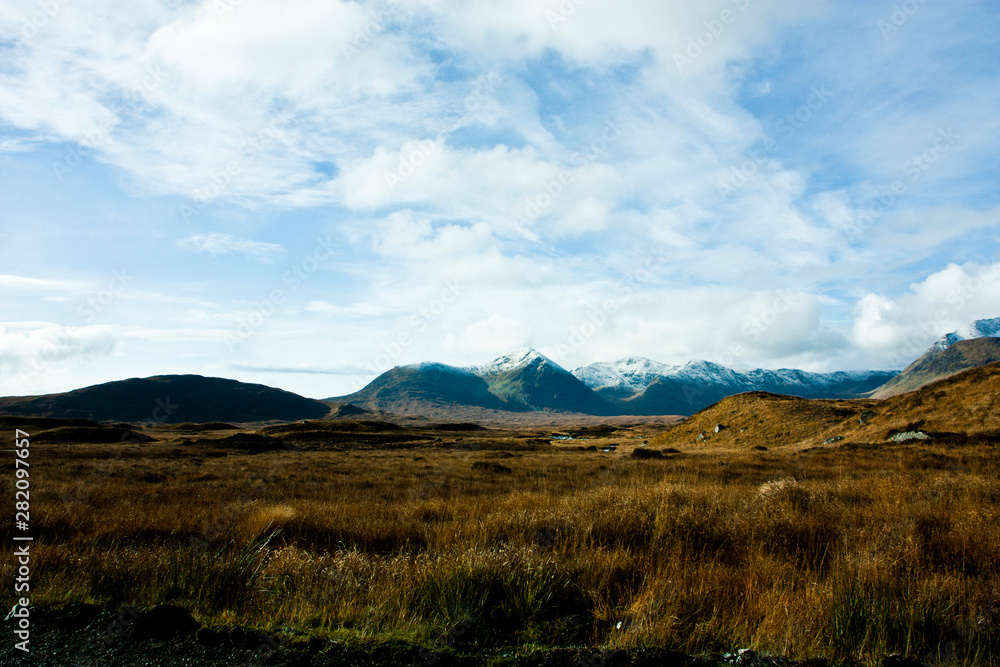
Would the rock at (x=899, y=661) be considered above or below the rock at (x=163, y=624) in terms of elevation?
below

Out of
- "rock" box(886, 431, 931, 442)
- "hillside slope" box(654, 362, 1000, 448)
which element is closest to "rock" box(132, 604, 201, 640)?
"hillside slope" box(654, 362, 1000, 448)

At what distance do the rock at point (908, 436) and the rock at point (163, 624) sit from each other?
1221 inches

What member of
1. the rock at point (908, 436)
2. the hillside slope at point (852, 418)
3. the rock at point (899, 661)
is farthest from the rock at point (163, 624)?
the rock at point (908, 436)

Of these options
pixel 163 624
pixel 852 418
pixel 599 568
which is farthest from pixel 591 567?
pixel 852 418

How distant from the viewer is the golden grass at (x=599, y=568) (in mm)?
3977

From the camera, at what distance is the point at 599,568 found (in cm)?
531

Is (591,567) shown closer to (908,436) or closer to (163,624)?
(163,624)

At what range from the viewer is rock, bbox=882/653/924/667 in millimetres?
3299

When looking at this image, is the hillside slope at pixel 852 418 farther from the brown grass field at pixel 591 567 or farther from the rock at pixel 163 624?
the rock at pixel 163 624

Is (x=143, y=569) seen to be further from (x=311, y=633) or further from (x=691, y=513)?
(x=691, y=513)

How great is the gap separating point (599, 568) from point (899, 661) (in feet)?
8.63

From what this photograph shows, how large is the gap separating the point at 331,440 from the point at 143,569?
182ft

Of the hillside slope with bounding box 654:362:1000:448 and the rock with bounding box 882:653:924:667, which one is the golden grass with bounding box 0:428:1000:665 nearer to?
the rock with bounding box 882:653:924:667

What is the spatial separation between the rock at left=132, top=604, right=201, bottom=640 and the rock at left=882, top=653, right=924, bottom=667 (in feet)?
Answer: 17.0
